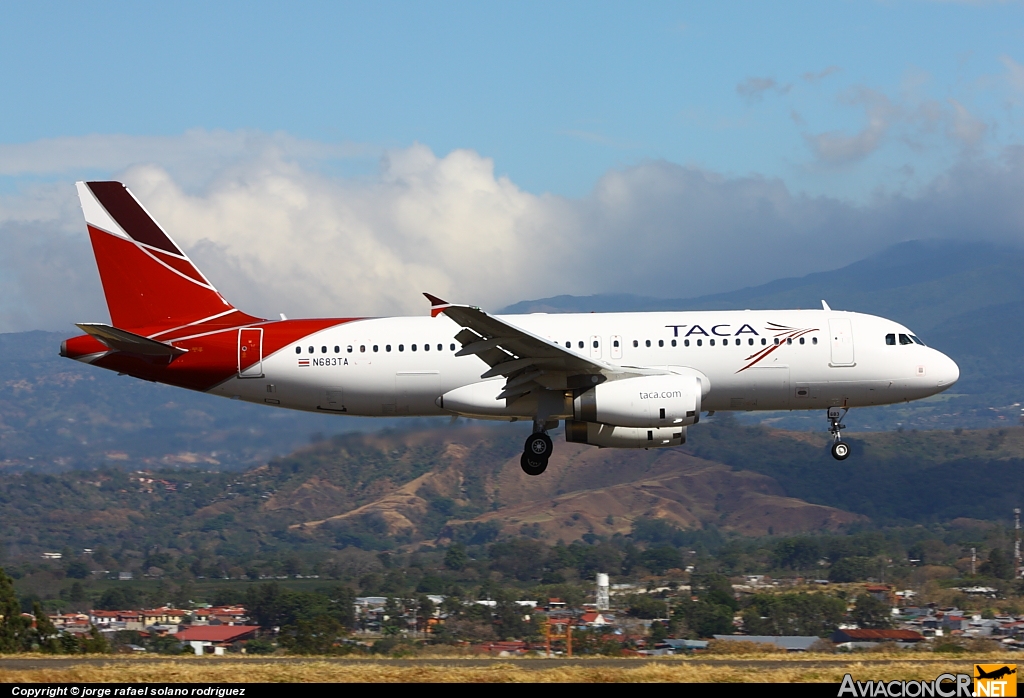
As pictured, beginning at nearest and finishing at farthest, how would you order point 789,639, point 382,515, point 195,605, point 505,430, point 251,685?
point 251,685, point 505,430, point 789,639, point 195,605, point 382,515

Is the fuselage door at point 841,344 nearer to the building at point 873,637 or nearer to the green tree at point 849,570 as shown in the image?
the building at point 873,637

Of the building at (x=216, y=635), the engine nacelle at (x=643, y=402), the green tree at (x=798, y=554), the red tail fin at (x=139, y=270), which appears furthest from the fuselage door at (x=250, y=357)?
the green tree at (x=798, y=554)

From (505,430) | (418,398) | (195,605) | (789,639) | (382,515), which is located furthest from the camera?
(382,515)

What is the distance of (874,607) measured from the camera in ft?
213

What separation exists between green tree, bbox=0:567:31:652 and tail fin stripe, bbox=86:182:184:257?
46.5 feet

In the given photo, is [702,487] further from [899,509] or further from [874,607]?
[874,607]

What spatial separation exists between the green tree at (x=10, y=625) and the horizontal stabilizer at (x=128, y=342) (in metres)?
12.4

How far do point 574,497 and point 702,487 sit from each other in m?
16.3

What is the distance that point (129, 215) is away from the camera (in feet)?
118

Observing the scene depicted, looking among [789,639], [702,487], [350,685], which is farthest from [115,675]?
[702,487]

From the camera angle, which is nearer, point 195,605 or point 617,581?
point 195,605

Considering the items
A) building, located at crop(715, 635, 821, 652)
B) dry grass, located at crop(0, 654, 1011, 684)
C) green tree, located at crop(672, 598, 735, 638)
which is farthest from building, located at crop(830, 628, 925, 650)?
dry grass, located at crop(0, 654, 1011, 684)

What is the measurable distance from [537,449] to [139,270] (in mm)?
12574

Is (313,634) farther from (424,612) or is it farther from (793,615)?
(793,615)
